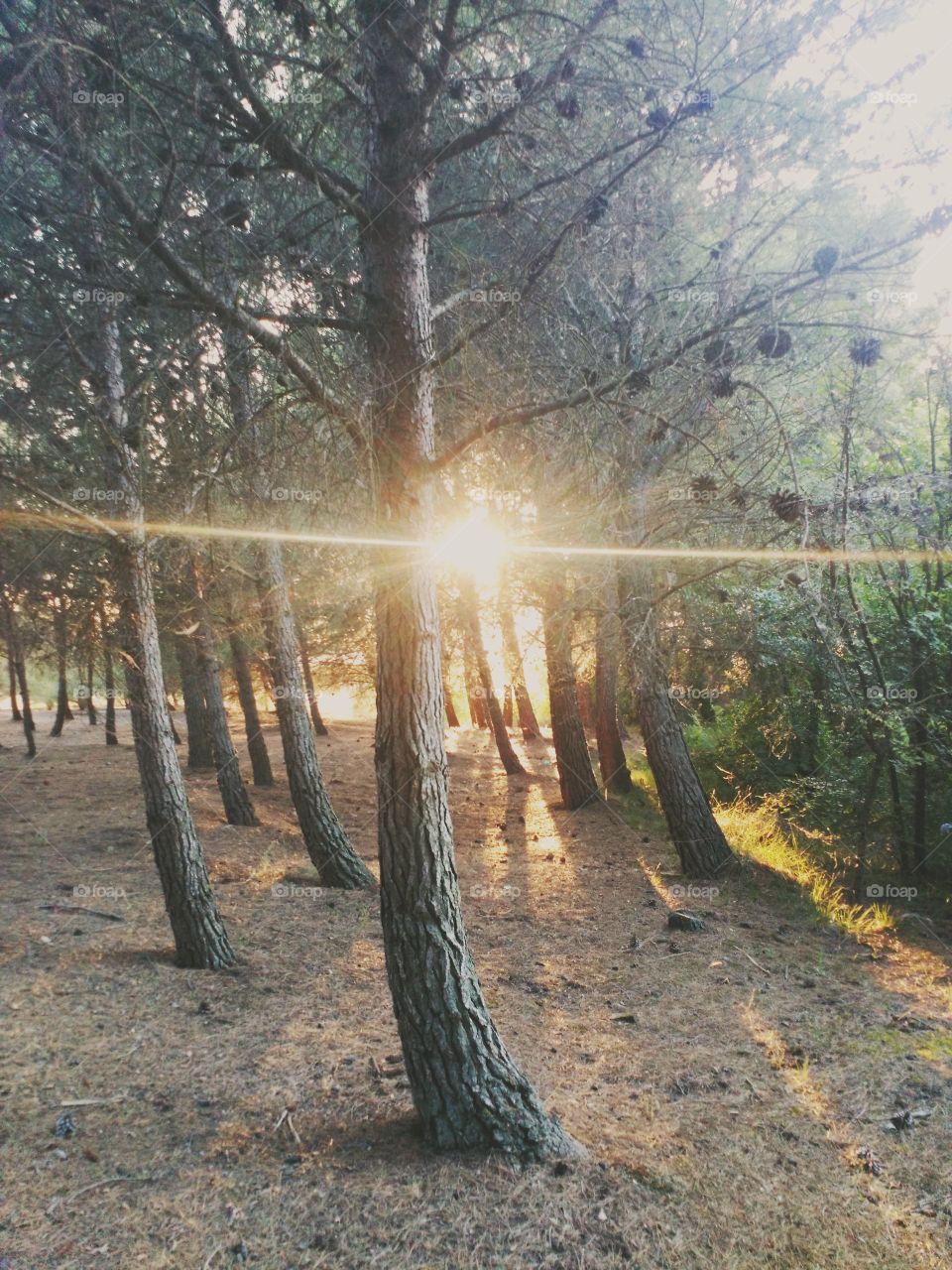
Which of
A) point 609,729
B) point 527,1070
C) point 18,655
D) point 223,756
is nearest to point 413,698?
point 527,1070

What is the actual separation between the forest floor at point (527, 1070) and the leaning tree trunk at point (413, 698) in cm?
32

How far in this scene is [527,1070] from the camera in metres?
4.00

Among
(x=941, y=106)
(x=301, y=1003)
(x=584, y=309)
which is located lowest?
(x=301, y=1003)

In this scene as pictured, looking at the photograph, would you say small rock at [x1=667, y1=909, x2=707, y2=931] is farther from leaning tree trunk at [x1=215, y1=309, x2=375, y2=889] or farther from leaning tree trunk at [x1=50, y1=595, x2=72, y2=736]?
leaning tree trunk at [x1=50, y1=595, x2=72, y2=736]

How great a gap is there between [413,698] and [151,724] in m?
2.74

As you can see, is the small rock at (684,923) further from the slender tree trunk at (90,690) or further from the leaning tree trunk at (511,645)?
the slender tree trunk at (90,690)

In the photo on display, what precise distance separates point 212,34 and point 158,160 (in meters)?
0.69

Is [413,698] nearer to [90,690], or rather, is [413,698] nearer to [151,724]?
[151,724]

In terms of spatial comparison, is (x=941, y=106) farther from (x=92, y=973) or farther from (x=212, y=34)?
(x=92, y=973)

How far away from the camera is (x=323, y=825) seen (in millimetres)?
7746

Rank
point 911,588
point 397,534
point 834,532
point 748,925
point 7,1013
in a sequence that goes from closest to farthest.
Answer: point 397,534 < point 7,1013 < point 834,532 < point 748,925 < point 911,588

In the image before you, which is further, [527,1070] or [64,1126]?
[527,1070]

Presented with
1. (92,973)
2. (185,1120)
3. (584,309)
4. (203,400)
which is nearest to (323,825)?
(92,973)

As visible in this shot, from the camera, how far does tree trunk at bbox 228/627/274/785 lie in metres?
10.8
